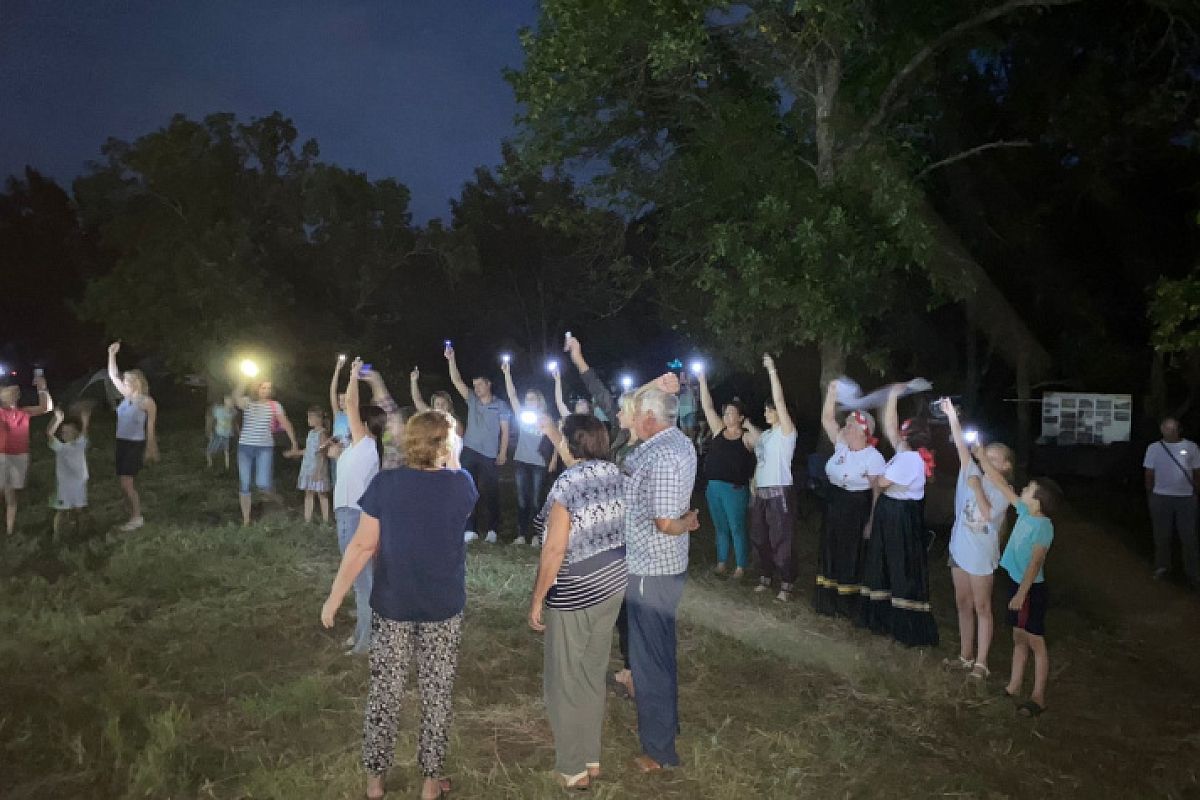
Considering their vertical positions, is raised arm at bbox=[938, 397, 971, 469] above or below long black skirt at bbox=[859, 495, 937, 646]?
above

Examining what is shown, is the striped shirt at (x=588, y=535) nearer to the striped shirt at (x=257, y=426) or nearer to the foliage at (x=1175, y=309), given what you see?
the striped shirt at (x=257, y=426)

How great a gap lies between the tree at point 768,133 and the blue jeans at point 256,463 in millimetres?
5630

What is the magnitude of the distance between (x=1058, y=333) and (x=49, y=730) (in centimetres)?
2155

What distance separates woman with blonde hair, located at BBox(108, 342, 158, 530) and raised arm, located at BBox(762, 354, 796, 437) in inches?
259

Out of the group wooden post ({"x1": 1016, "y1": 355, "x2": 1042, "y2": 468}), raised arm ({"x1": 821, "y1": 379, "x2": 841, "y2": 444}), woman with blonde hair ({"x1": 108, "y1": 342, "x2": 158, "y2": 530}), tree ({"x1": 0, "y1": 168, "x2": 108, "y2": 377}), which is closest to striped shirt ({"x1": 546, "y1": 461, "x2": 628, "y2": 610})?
raised arm ({"x1": 821, "y1": 379, "x2": 841, "y2": 444})

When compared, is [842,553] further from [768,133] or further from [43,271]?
[43,271]

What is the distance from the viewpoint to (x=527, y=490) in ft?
33.7

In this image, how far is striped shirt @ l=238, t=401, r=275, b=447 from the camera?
33.5ft

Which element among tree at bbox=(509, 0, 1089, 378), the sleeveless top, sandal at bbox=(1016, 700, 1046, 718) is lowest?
sandal at bbox=(1016, 700, 1046, 718)

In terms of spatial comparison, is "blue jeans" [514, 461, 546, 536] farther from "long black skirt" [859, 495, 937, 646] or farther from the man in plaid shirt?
the man in plaid shirt

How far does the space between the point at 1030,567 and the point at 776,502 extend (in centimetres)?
309

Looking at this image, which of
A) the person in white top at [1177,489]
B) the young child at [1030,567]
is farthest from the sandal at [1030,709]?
the person in white top at [1177,489]

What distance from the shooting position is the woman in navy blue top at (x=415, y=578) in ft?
13.8

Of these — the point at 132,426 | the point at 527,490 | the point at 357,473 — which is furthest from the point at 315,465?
the point at 357,473
